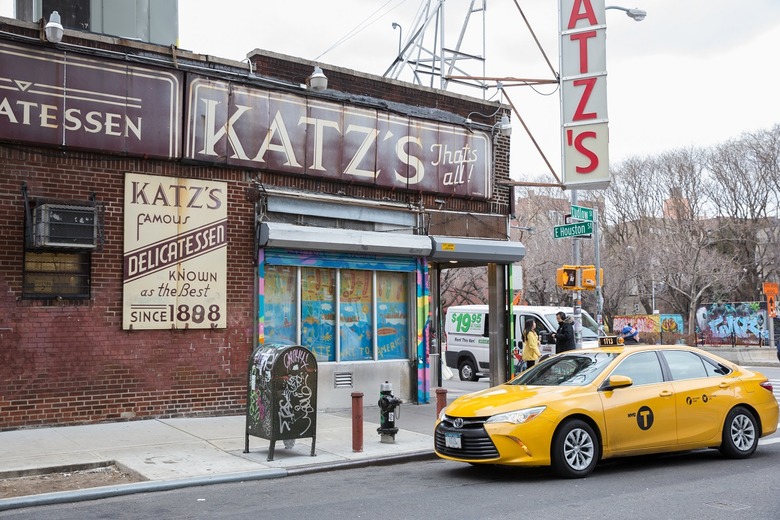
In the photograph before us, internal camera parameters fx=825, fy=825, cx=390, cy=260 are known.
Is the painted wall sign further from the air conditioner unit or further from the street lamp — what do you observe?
the street lamp

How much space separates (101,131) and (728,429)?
377 inches

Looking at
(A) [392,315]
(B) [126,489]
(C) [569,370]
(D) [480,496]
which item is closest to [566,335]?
(A) [392,315]

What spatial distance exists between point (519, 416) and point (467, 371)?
15950mm

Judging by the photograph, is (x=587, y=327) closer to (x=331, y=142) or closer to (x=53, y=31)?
(x=331, y=142)

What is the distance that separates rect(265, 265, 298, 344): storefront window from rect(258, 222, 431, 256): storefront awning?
0.62 m

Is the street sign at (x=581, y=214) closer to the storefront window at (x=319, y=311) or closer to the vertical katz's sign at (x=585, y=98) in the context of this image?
the vertical katz's sign at (x=585, y=98)

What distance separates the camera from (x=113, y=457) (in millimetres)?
10016

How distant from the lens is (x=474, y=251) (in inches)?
642

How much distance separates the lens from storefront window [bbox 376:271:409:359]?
51.3 feet

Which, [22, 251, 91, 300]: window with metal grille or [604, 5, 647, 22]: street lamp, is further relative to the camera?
[604, 5, 647, 22]: street lamp

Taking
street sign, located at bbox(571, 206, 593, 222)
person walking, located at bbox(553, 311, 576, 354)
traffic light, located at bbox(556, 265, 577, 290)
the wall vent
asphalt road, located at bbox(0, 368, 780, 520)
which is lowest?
asphalt road, located at bbox(0, 368, 780, 520)

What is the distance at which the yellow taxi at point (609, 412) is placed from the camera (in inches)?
345

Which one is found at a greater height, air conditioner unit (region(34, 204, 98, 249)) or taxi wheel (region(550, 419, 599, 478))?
air conditioner unit (region(34, 204, 98, 249))

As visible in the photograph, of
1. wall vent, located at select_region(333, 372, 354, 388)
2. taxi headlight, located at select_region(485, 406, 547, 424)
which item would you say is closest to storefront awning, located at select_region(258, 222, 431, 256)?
wall vent, located at select_region(333, 372, 354, 388)
